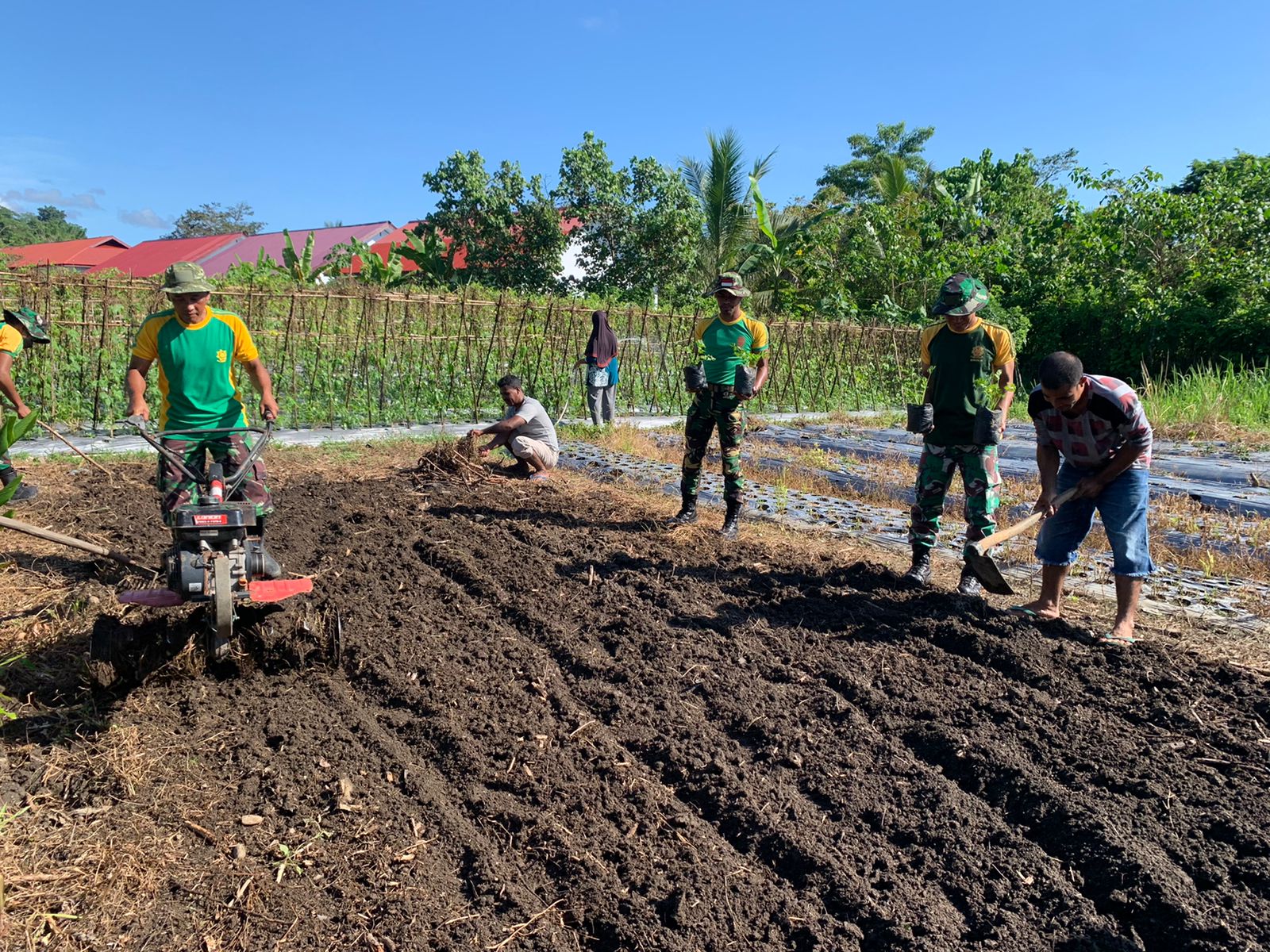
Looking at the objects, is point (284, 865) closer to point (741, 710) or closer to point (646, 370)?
point (741, 710)

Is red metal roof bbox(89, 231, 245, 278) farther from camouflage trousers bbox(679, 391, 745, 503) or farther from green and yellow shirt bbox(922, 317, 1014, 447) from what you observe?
green and yellow shirt bbox(922, 317, 1014, 447)

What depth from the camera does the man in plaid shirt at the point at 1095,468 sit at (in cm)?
439

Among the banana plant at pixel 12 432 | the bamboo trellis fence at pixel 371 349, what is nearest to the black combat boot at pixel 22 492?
the bamboo trellis fence at pixel 371 349

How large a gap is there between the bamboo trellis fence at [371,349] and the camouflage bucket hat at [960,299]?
8.85 metres

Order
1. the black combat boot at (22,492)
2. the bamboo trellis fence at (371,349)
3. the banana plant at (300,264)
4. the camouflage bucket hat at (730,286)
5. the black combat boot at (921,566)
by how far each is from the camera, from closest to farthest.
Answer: the black combat boot at (921,566)
the camouflage bucket hat at (730,286)
the black combat boot at (22,492)
the bamboo trellis fence at (371,349)
the banana plant at (300,264)

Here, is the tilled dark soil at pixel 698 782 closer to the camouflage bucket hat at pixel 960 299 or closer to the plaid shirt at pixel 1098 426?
the plaid shirt at pixel 1098 426

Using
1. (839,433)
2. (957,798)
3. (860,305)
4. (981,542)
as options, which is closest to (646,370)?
(839,433)

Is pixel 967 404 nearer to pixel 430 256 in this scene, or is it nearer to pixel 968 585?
pixel 968 585

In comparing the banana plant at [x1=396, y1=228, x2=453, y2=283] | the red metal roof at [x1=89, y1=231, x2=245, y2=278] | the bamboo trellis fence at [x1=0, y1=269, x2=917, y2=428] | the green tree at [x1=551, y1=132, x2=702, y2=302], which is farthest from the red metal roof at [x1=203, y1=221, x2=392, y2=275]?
the bamboo trellis fence at [x1=0, y1=269, x2=917, y2=428]

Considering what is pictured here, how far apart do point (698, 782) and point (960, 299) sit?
3.25 metres

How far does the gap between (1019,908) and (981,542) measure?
7.47ft

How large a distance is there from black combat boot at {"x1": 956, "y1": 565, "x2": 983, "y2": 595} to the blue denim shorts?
1.95 feet

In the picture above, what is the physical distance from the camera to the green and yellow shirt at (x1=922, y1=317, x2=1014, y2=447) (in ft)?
17.2

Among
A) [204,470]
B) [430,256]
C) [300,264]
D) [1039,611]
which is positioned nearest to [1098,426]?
[1039,611]
